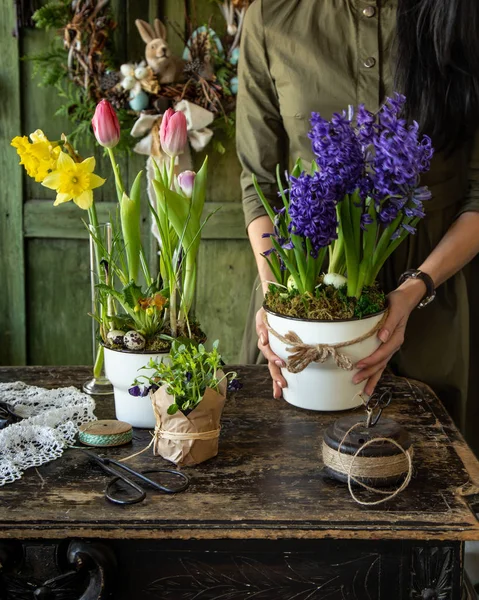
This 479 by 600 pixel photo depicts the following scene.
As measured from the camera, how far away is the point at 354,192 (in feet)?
4.04

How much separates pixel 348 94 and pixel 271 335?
58 cm

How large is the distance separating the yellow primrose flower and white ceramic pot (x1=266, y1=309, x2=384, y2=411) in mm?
375

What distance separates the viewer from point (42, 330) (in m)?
3.09

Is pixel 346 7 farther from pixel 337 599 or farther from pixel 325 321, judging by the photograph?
pixel 337 599

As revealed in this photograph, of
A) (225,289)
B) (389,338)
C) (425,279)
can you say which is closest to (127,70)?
(225,289)

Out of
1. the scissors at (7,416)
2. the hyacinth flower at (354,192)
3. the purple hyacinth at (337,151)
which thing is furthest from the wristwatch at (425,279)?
the scissors at (7,416)

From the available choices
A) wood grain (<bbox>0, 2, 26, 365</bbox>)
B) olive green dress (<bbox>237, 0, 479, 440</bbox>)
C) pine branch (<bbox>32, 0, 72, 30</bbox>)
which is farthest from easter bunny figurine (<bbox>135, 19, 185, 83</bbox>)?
olive green dress (<bbox>237, 0, 479, 440</bbox>)

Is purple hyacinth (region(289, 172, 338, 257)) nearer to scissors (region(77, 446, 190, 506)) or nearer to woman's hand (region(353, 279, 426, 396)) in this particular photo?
woman's hand (region(353, 279, 426, 396))

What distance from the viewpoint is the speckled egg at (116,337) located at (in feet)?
4.17

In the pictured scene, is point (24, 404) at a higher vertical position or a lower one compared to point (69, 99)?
lower

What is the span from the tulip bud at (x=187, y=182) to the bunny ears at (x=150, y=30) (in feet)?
5.01

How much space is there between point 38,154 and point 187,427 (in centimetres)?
51

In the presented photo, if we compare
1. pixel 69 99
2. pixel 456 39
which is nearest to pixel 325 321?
pixel 456 39

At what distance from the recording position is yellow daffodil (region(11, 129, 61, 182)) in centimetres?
124
